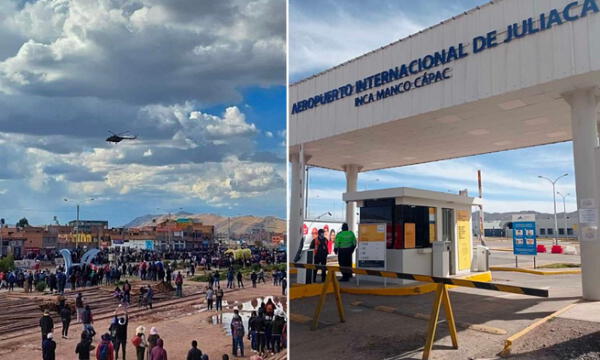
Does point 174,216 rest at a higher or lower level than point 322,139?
lower

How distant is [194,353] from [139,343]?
1.53 feet

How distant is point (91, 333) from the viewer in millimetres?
3713

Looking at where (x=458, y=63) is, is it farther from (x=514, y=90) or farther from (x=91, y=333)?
(x=91, y=333)

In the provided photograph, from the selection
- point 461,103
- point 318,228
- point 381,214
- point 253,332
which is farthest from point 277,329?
point 318,228

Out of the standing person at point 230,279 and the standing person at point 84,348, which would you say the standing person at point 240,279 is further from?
the standing person at point 84,348

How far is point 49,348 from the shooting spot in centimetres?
351

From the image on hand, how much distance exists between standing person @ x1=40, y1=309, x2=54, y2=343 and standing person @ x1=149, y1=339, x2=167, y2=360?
30.8 inches

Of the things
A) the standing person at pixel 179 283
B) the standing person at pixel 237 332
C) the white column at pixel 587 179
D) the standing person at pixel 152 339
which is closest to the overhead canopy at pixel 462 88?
the white column at pixel 587 179

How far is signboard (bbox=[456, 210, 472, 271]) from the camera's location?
1339cm

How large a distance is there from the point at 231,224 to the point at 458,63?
9.21 metres

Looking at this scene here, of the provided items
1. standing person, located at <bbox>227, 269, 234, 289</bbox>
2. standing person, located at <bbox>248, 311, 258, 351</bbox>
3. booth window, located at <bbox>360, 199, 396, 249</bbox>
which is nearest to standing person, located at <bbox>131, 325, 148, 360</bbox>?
standing person, located at <bbox>248, 311, 258, 351</bbox>

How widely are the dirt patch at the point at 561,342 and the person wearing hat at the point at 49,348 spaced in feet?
17.0

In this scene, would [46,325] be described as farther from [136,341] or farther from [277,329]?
[277,329]

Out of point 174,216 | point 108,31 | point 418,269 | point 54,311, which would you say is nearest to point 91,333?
point 54,311
